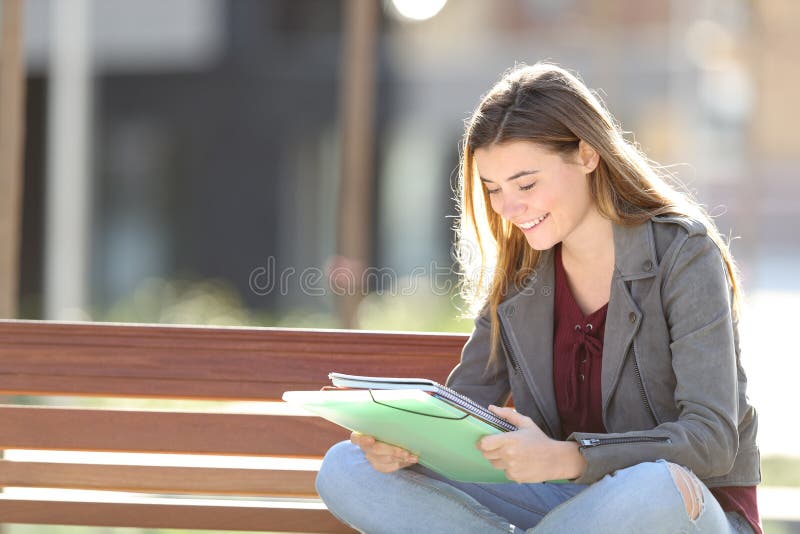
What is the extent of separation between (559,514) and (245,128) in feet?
34.8

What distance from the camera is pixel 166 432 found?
3.27 meters

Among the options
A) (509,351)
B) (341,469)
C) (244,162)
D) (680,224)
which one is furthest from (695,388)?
(244,162)

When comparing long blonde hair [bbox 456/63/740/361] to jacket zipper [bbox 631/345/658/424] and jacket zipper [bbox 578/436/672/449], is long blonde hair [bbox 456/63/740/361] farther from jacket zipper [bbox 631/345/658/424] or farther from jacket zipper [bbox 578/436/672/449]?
jacket zipper [bbox 578/436/672/449]

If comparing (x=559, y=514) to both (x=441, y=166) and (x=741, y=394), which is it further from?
(x=441, y=166)

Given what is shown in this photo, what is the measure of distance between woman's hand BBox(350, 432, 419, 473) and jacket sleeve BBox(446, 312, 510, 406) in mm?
313

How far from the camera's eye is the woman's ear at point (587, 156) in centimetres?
273

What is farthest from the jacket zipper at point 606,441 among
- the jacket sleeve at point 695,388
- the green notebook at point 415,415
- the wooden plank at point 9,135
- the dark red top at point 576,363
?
the wooden plank at point 9,135

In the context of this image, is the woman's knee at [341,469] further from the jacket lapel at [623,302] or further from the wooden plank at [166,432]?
the jacket lapel at [623,302]

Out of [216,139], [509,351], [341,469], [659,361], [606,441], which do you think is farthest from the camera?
[216,139]

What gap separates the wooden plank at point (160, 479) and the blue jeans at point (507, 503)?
499 millimetres

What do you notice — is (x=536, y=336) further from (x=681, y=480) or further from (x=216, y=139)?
(x=216, y=139)

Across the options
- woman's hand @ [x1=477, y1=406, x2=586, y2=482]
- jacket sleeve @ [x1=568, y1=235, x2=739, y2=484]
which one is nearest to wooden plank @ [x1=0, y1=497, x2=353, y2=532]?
woman's hand @ [x1=477, y1=406, x2=586, y2=482]

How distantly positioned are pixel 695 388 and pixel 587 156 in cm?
56

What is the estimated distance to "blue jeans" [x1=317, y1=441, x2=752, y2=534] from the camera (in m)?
2.40
